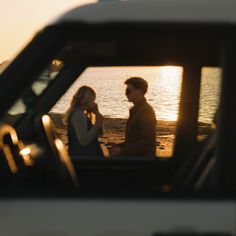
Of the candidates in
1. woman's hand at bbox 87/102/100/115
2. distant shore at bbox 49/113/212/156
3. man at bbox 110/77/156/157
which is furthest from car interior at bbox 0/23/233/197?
woman's hand at bbox 87/102/100/115

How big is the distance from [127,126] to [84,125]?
36 cm

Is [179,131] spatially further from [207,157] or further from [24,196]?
[24,196]

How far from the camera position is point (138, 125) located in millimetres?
5363

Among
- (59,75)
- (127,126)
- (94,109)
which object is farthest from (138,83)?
(59,75)

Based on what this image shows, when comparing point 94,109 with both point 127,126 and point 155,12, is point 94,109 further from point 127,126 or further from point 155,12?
point 155,12

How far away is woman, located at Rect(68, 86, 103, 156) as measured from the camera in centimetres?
527

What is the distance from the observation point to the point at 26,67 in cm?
229

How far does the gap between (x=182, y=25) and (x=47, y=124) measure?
1.42m

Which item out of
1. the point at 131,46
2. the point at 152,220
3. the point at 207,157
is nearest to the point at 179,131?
the point at 207,157

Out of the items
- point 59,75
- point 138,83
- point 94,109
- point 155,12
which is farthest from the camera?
point 94,109

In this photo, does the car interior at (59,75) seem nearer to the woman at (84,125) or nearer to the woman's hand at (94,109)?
the woman at (84,125)

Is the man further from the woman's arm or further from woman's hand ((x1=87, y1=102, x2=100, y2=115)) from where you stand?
woman's hand ((x1=87, y1=102, x2=100, y2=115))

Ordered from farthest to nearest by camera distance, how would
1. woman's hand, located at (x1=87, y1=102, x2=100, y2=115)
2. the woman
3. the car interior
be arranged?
woman's hand, located at (x1=87, y1=102, x2=100, y2=115)
the woman
the car interior

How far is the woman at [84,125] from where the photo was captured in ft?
17.3
